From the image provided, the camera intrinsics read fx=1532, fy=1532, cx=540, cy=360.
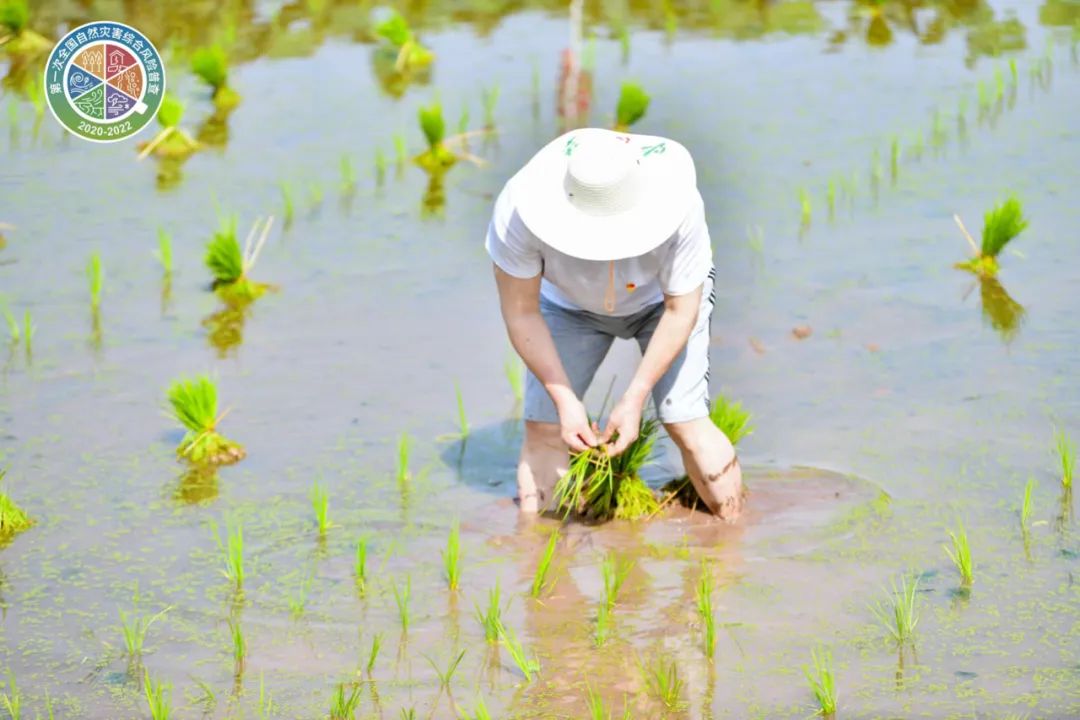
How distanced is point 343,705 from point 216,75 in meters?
5.58

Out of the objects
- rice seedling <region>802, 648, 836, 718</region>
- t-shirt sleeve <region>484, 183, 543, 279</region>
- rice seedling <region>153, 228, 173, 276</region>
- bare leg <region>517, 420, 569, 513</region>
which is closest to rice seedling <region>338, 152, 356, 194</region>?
rice seedling <region>153, 228, 173, 276</region>

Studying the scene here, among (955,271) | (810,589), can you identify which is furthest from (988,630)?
(955,271)

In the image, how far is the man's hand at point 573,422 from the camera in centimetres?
380

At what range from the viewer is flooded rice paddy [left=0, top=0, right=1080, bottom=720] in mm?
3389

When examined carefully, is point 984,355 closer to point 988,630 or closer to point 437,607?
point 988,630

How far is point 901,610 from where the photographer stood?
11.2 ft

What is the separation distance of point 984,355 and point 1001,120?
8.89 ft

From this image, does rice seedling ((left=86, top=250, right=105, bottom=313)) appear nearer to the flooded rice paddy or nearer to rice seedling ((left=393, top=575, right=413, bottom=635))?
the flooded rice paddy

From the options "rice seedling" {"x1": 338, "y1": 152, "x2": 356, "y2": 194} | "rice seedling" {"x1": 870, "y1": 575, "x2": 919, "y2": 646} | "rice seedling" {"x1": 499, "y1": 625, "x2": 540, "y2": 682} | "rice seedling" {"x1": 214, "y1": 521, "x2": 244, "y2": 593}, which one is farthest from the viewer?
"rice seedling" {"x1": 338, "y1": 152, "x2": 356, "y2": 194}

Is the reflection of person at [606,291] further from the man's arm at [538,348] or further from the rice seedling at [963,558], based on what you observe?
the rice seedling at [963,558]

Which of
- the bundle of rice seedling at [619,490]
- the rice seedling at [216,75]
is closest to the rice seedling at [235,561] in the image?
the bundle of rice seedling at [619,490]

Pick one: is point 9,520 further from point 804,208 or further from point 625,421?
point 804,208

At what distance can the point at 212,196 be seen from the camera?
686 centimetres

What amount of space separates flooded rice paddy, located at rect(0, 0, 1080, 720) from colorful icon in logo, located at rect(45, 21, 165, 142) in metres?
0.44
